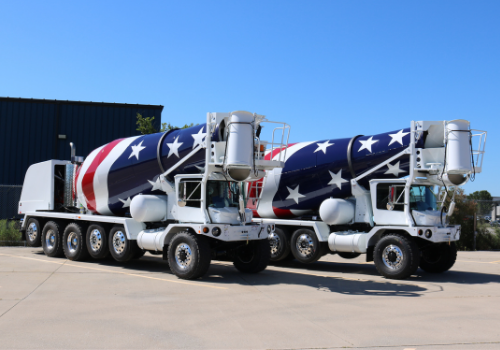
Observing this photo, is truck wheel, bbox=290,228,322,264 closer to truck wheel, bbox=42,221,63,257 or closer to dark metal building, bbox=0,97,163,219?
truck wheel, bbox=42,221,63,257

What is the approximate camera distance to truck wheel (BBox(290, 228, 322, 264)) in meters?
13.4

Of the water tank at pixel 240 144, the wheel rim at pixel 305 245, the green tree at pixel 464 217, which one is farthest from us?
the green tree at pixel 464 217

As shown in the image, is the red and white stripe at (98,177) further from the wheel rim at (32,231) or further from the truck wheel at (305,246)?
the truck wheel at (305,246)

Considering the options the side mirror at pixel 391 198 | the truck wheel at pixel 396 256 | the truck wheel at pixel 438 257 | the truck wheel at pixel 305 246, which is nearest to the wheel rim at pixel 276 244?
the truck wheel at pixel 305 246

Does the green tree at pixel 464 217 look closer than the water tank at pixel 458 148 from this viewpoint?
No

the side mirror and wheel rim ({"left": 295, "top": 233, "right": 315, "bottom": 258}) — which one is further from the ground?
the side mirror

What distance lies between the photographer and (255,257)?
12.1 meters

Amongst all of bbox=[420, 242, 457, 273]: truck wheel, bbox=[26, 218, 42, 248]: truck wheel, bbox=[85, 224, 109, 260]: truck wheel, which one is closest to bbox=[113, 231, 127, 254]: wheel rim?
bbox=[85, 224, 109, 260]: truck wheel

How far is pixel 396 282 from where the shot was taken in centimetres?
1145

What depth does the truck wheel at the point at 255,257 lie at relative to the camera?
1206 centimetres

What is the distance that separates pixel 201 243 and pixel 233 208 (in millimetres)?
1178

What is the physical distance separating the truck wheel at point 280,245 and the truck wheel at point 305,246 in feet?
0.65

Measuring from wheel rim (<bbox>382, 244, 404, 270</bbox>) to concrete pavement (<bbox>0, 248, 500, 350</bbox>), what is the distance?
42 cm

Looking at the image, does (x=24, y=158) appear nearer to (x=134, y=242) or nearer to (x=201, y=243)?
(x=134, y=242)
